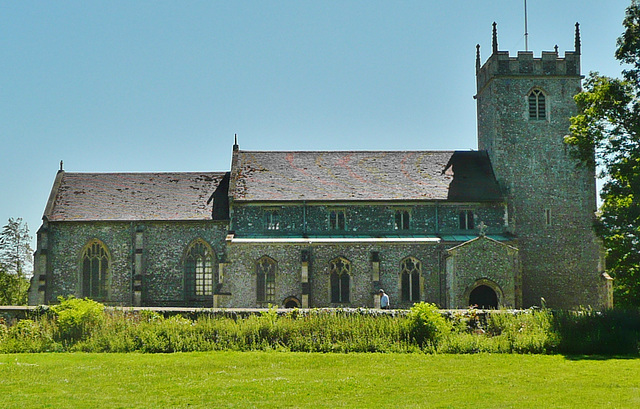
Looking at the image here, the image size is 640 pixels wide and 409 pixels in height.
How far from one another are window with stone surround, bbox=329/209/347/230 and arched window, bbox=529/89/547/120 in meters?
12.2

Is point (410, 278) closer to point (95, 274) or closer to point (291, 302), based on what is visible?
point (291, 302)

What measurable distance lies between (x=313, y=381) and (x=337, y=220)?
82.2 ft

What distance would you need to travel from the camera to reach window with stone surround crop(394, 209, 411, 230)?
39.8m

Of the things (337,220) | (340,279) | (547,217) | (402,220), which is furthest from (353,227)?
(547,217)

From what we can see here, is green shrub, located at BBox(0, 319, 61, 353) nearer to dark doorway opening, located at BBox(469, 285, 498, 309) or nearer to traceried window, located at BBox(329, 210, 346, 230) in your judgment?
traceried window, located at BBox(329, 210, 346, 230)

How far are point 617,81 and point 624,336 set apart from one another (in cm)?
1225

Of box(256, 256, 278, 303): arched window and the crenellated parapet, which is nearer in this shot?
box(256, 256, 278, 303): arched window

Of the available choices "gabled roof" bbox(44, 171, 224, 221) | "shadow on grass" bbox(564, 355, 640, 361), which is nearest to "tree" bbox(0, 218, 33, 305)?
"gabled roof" bbox(44, 171, 224, 221)

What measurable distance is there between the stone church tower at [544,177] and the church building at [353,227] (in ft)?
0.19

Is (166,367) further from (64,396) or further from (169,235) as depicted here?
(169,235)

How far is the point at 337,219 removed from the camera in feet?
132

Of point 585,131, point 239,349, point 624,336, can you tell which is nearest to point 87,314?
point 239,349

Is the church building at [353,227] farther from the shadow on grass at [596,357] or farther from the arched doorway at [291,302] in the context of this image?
the shadow on grass at [596,357]

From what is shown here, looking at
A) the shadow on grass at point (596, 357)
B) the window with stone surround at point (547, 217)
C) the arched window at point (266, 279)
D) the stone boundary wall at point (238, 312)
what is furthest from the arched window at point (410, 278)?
the shadow on grass at point (596, 357)
